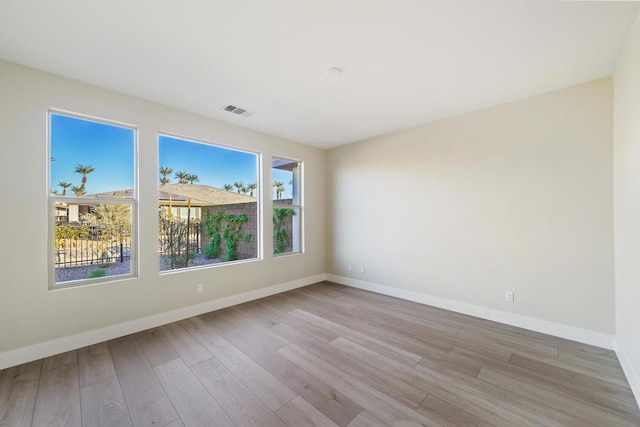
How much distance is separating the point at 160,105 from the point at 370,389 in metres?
3.72

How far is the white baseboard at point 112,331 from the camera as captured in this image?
2.22 m

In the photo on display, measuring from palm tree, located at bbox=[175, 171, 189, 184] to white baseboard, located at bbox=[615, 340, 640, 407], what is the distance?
4630mm

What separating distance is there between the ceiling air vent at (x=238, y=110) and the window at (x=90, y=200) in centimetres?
110

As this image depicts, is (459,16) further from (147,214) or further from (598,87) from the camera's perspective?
(147,214)

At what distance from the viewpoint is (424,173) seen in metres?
3.76

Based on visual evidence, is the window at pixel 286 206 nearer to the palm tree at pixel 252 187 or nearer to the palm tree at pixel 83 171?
the palm tree at pixel 252 187

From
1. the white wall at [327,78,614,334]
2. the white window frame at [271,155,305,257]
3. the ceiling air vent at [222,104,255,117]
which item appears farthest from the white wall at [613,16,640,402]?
the white window frame at [271,155,305,257]

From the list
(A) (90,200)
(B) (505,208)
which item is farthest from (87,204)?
(B) (505,208)

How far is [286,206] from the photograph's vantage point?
4.59m

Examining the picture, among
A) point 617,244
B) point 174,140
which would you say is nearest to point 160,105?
point 174,140

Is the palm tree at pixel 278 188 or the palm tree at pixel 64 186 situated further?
the palm tree at pixel 278 188

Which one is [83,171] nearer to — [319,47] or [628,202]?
[319,47]

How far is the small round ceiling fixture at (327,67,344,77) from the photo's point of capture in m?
2.36

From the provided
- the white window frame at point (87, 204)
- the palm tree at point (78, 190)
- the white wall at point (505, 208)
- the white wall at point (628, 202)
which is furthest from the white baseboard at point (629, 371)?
the palm tree at point (78, 190)
